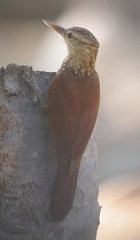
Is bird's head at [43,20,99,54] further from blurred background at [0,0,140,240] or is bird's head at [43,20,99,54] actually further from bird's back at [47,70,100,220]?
blurred background at [0,0,140,240]

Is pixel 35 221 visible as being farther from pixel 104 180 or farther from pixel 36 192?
pixel 104 180

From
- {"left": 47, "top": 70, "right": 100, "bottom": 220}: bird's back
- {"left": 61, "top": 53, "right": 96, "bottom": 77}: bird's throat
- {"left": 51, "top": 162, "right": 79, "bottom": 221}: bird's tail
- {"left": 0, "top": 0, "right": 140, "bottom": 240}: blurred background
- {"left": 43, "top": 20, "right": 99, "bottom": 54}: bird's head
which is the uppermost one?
{"left": 43, "top": 20, "right": 99, "bottom": 54}: bird's head

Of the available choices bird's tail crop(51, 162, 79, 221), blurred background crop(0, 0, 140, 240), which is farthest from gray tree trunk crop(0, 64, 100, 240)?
blurred background crop(0, 0, 140, 240)

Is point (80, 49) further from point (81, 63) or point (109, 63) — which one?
point (109, 63)

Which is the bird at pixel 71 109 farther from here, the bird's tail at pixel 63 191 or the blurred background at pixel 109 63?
the blurred background at pixel 109 63

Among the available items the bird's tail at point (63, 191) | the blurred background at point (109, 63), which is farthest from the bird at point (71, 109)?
the blurred background at point (109, 63)
